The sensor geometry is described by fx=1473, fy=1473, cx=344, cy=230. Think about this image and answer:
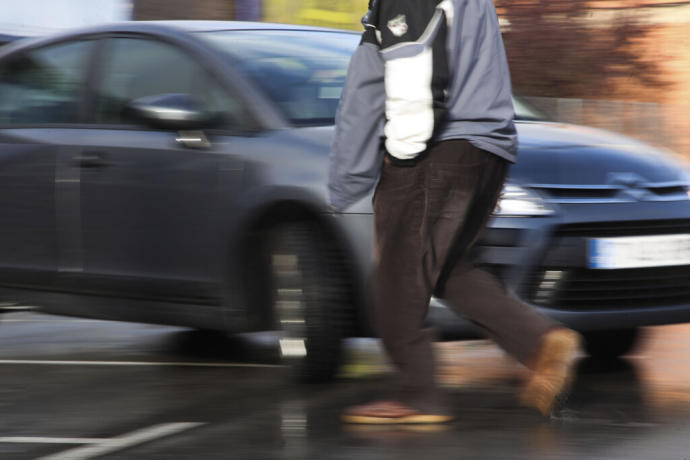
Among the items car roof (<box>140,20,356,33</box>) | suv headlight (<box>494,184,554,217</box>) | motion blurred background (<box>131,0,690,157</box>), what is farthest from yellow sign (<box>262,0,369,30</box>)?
suv headlight (<box>494,184,554,217</box>)

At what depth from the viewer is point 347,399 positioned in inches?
215

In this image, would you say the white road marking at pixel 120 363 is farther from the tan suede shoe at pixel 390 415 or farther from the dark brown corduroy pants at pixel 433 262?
the dark brown corduroy pants at pixel 433 262

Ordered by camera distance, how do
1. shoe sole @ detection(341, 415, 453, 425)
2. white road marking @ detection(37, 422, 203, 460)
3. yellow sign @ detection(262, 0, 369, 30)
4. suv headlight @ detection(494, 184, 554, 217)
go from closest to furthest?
white road marking @ detection(37, 422, 203, 460)
shoe sole @ detection(341, 415, 453, 425)
suv headlight @ detection(494, 184, 554, 217)
yellow sign @ detection(262, 0, 369, 30)

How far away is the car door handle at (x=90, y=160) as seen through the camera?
6406mm

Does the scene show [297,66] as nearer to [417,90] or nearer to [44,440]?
[417,90]

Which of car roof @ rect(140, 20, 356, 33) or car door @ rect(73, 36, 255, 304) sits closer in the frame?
car door @ rect(73, 36, 255, 304)

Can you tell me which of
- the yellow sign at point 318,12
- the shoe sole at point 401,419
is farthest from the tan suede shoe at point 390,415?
the yellow sign at point 318,12

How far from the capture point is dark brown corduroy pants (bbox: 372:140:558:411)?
486 centimetres

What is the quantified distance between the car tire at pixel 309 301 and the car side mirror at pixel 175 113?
66 cm

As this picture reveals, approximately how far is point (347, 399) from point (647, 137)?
808cm

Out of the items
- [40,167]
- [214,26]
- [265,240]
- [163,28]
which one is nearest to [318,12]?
[214,26]

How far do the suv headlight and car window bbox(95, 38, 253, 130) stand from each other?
1197mm

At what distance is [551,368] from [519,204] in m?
0.80

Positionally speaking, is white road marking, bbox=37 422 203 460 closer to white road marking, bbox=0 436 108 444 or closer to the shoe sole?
white road marking, bbox=0 436 108 444
